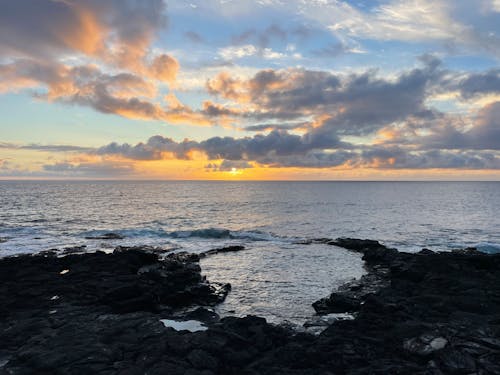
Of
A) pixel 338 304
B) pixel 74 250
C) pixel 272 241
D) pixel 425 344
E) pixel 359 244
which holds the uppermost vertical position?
pixel 425 344

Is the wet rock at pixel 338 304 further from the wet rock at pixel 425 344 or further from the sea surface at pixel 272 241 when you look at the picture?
the wet rock at pixel 425 344

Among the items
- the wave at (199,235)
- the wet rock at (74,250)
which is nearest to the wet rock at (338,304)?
the wet rock at (74,250)

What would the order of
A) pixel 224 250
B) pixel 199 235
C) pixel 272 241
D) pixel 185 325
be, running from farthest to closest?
pixel 199 235 → pixel 272 241 → pixel 224 250 → pixel 185 325

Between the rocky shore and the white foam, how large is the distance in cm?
10

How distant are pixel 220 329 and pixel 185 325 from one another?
10.9 feet

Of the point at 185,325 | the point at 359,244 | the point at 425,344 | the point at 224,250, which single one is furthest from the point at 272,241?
the point at 425,344

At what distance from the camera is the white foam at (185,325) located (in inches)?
680

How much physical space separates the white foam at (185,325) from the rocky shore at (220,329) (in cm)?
10

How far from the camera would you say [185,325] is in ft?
58.3

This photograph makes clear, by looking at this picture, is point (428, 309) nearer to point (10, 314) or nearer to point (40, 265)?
point (10, 314)

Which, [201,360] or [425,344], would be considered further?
[425,344]

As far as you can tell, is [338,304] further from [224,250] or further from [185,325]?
[224,250]

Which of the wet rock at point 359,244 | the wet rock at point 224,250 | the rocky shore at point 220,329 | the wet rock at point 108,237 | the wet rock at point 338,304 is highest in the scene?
the rocky shore at point 220,329

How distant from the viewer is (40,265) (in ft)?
90.9
